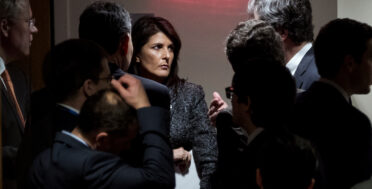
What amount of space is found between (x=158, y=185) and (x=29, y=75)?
1.61ft

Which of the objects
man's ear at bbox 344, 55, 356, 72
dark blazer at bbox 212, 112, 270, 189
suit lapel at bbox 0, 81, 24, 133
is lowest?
dark blazer at bbox 212, 112, 270, 189

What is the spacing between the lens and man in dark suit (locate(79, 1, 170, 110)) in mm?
1558

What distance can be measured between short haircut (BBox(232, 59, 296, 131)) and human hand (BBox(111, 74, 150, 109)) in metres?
0.30

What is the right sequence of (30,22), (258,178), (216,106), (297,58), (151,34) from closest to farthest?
(258,178) → (30,22) → (216,106) → (297,58) → (151,34)

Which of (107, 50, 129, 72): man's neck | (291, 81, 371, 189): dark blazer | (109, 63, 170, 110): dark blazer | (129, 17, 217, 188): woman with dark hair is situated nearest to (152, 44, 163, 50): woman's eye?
(129, 17, 217, 188): woman with dark hair

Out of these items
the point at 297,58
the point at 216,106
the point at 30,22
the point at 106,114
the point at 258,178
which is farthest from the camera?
the point at 297,58

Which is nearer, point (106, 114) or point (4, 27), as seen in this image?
point (106, 114)

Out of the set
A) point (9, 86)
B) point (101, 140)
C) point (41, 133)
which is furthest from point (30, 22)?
point (101, 140)

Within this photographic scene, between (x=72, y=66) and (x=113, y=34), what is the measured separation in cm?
27

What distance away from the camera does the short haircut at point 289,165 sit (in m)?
1.40

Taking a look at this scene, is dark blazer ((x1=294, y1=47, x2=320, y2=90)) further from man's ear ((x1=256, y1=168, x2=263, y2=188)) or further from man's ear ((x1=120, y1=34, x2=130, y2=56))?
man's ear ((x1=120, y1=34, x2=130, y2=56))

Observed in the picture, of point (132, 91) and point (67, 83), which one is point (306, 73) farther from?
point (67, 83)

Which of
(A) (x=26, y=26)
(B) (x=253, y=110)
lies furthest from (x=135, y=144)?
(A) (x=26, y=26)

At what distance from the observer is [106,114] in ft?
4.40
